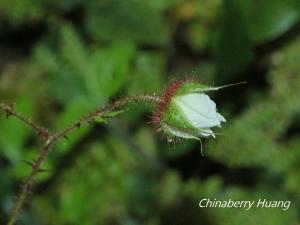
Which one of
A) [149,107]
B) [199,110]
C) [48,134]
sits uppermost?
[149,107]

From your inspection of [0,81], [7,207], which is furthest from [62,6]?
[7,207]

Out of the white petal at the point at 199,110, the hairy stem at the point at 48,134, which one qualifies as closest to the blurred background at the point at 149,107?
the hairy stem at the point at 48,134

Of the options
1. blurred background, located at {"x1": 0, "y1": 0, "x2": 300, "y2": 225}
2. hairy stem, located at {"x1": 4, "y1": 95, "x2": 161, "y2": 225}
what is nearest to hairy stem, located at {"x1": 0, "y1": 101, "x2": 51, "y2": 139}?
hairy stem, located at {"x1": 4, "y1": 95, "x2": 161, "y2": 225}

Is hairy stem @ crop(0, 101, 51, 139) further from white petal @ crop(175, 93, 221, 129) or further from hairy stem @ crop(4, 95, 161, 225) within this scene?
white petal @ crop(175, 93, 221, 129)

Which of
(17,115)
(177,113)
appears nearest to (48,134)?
(17,115)

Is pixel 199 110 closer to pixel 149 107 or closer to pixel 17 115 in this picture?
pixel 17 115

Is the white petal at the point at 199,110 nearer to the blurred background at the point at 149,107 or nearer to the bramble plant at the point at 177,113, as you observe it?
the bramble plant at the point at 177,113

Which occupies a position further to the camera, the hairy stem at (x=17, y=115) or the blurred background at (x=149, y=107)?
the blurred background at (x=149, y=107)
